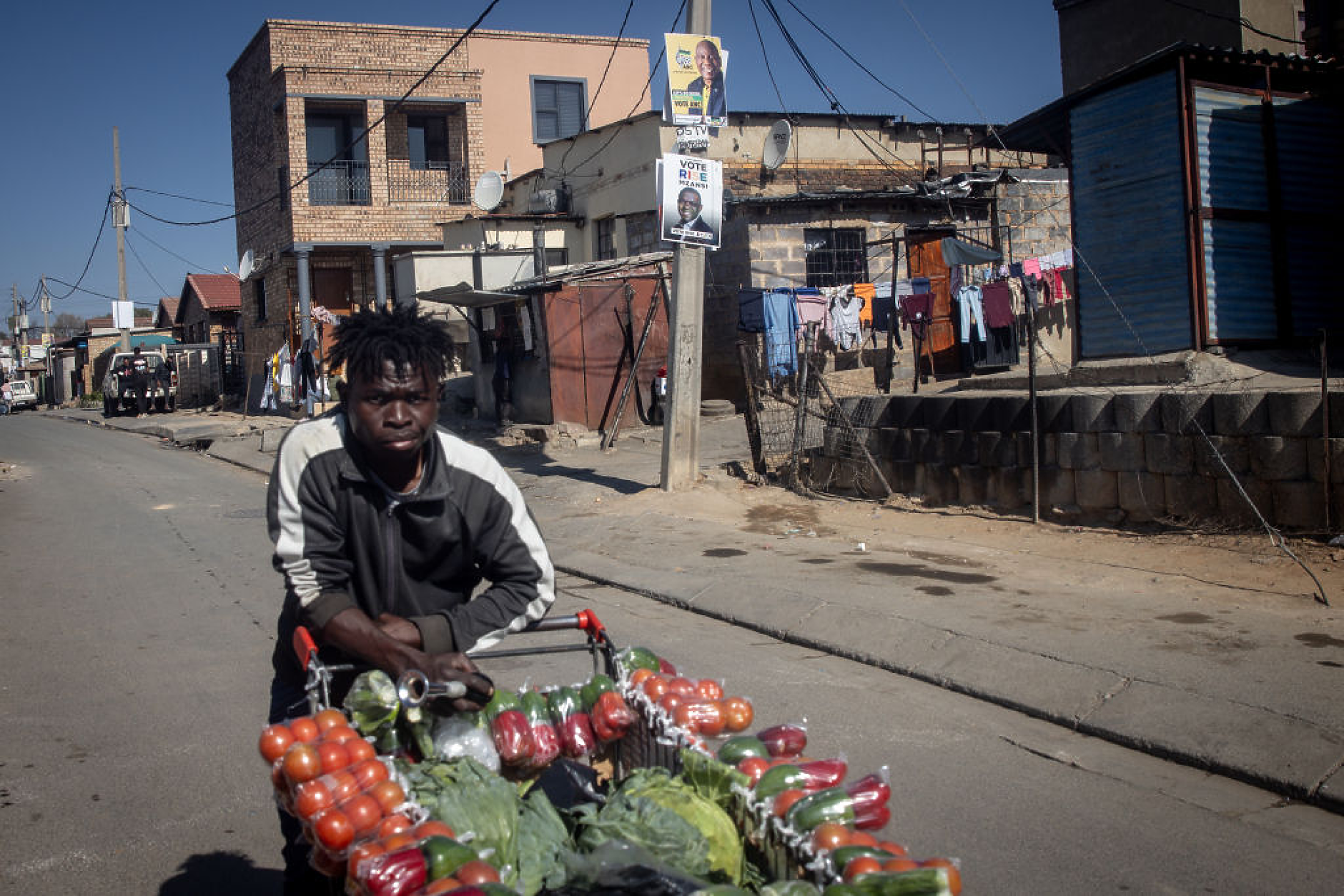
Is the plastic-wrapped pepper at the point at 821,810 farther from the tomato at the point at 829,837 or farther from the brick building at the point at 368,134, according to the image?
the brick building at the point at 368,134

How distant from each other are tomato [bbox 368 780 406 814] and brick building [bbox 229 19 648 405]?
28.2 m

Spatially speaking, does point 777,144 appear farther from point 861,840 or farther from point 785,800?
point 861,840

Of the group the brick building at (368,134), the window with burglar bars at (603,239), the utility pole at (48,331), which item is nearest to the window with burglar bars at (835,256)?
the window with burglar bars at (603,239)

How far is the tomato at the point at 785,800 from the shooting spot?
2193 millimetres

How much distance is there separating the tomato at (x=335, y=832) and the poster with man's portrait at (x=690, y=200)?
9.68 m

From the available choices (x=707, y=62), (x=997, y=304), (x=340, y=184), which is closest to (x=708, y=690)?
(x=707, y=62)

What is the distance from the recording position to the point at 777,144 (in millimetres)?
20953

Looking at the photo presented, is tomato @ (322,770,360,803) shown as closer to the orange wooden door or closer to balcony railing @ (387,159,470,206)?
the orange wooden door

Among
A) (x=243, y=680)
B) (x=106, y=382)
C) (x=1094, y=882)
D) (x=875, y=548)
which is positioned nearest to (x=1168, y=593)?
(x=875, y=548)

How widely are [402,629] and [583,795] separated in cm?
69

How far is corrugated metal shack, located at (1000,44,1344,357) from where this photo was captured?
11.6m

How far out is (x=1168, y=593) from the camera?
23.1ft

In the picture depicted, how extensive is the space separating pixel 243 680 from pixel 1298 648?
597 centimetres

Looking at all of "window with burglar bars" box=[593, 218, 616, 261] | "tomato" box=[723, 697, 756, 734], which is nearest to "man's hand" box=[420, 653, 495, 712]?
"tomato" box=[723, 697, 756, 734]
